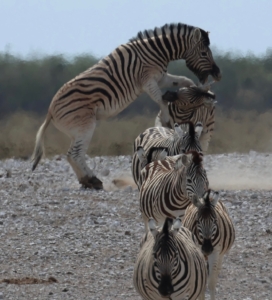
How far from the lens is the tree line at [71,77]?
3366 cm

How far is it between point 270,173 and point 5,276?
29.6 ft

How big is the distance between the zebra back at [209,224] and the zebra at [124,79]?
7.76m

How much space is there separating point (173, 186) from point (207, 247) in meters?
1.73

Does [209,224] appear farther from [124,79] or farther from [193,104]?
[124,79]

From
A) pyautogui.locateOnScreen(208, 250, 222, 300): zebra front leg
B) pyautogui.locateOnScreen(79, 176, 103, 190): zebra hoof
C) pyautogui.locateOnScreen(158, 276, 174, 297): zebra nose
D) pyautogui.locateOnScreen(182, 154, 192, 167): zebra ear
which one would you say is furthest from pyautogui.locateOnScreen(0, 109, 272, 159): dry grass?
pyautogui.locateOnScreen(158, 276, 174, 297): zebra nose

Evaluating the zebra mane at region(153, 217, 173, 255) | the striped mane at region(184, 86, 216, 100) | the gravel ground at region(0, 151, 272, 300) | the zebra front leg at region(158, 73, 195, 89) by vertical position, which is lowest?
the gravel ground at region(0, 151, 272, 300)

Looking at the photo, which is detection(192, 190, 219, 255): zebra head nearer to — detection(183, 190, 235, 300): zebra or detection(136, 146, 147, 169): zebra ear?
detection(183, 190, 235, 300): zebra

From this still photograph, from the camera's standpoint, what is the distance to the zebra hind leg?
15594 mm

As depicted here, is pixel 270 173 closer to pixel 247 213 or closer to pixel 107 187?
pixel 107 187

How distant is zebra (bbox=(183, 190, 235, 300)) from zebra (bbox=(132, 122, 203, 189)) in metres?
2.66

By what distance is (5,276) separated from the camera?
9.38m

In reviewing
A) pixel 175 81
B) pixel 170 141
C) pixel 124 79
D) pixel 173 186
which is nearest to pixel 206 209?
pixel 173 186

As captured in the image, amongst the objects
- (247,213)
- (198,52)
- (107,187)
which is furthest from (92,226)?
(198,52)

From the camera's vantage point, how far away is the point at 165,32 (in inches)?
674
